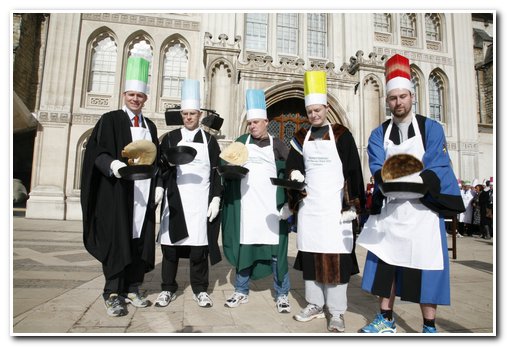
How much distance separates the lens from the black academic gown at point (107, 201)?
9.57ft

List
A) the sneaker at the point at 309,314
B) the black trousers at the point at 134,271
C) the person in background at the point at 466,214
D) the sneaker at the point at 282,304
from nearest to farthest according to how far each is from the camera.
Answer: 1. the sneaker at the point at 309,314
2. the sneaker at the point at 282,304
3. the black trousers at the point at 134,271
4. the person in background at the point at 466,214

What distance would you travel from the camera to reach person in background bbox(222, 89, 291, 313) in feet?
11.0

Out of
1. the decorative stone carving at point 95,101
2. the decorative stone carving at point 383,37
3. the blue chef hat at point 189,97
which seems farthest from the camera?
the decorative stone carving at point 383,37

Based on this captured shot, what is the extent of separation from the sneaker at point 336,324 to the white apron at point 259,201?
98 cm

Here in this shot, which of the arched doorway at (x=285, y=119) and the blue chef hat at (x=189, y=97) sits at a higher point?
the arched doorway at (x=285, y=119)

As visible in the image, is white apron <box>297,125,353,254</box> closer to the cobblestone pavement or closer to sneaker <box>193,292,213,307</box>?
the cobblestone pavement

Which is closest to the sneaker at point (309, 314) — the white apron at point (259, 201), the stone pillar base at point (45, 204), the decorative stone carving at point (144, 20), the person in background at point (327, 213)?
the person in background at point (327, 213)

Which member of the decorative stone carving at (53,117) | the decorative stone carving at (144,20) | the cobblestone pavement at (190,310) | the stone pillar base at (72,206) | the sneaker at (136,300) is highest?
the decorative stone carving at (144,20)

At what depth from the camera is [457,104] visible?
49.5 ft

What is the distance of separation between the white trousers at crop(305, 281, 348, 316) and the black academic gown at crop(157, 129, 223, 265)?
1.08 meters

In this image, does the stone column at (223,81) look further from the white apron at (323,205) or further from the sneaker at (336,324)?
the sneaker at (336,324)

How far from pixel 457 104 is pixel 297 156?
15649 mm

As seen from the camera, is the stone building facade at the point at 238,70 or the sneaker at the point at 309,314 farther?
the stone building facade at the point at 238,70
